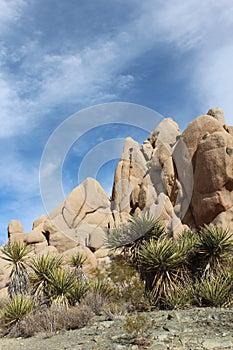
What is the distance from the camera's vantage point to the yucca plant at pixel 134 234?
15656 millimetres

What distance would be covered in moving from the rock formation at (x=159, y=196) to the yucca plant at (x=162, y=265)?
45.9ft

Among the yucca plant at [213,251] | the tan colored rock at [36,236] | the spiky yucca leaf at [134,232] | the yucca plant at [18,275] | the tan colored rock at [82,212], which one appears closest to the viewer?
the yucca plant at [213,251]

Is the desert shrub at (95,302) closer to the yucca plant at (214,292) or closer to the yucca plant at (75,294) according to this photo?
the yucca plant at (75,294)

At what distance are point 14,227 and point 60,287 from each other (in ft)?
83.3

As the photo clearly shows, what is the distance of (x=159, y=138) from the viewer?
46344mm

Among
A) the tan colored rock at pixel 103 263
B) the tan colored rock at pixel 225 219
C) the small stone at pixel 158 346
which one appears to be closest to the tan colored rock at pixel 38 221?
the tan colored rock at pixel 103 263

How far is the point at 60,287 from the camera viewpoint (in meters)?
15.4

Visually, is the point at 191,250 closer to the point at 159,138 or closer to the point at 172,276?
the point at 172,276

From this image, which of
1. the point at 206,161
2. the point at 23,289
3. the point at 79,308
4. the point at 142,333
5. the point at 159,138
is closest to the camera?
the point at 142,333

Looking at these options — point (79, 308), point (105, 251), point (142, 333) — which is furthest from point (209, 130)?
point (142, 333)

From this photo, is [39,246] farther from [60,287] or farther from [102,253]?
[60,287]

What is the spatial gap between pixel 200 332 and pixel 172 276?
457 cm

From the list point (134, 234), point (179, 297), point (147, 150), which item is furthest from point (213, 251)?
point (147, 150)

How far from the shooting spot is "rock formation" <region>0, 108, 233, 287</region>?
2967cm
